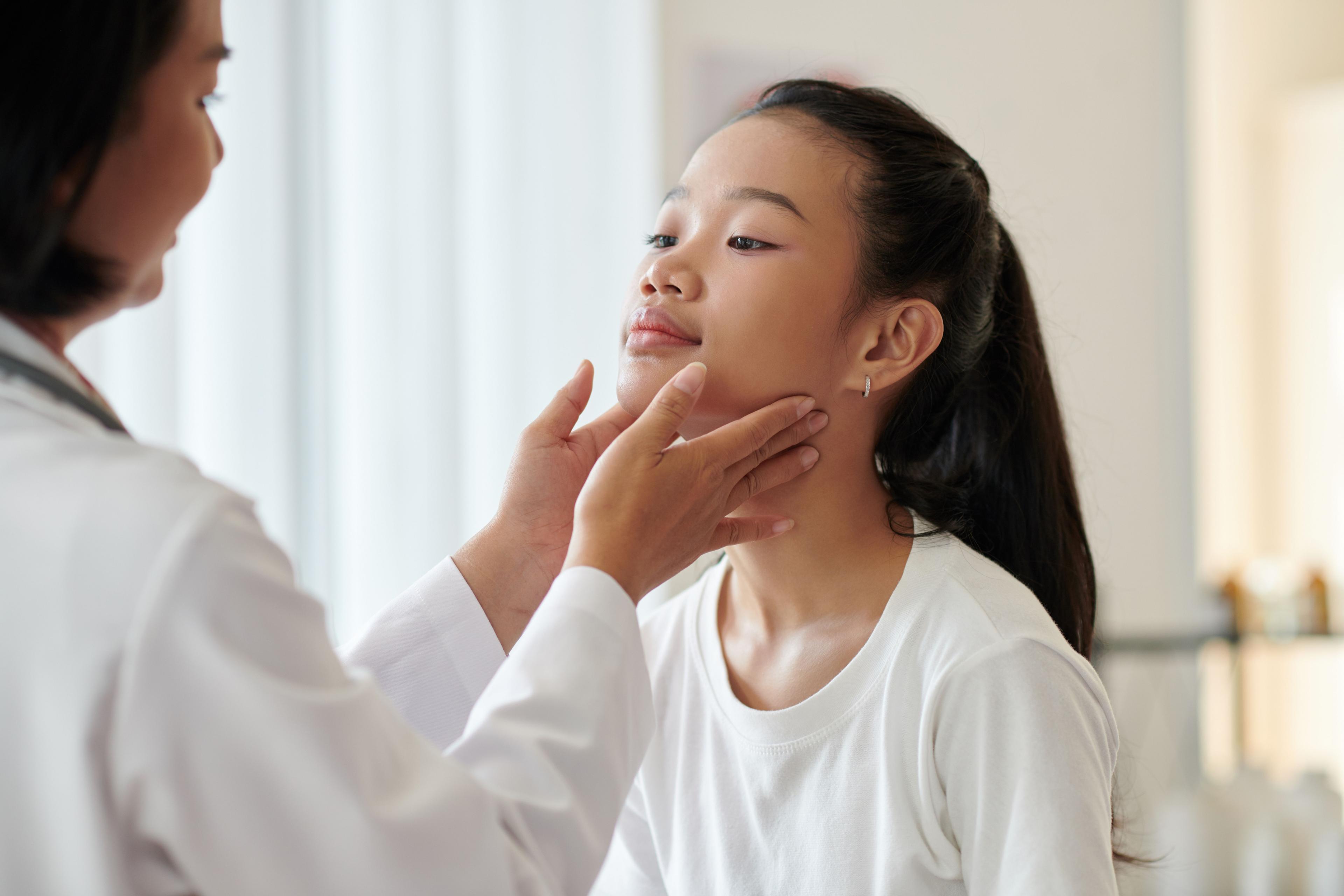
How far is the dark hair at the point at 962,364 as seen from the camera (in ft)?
3.82

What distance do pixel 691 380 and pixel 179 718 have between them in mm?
545

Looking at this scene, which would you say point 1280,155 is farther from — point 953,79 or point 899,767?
point 899,767

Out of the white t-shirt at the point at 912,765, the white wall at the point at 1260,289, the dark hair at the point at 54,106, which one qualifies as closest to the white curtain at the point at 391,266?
the white t-shirt at the point at 912,765

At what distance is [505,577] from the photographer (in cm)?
113

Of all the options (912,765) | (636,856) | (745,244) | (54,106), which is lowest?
(636,856)

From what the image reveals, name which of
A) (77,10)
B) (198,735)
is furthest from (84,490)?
(77,10)

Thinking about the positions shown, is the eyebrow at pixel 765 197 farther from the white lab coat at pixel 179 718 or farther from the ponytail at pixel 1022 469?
the white lab coat at pixel 179 718

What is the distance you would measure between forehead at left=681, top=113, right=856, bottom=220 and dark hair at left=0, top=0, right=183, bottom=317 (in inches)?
24.3

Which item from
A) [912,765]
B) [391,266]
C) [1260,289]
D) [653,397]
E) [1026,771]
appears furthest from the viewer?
[1260,289]

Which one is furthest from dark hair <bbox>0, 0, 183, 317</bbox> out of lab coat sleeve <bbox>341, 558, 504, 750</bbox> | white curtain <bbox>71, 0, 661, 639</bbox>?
white curtain <bbox>71, 0, 661, 639</bbox>

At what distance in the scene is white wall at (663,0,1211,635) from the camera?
2773 millimetres

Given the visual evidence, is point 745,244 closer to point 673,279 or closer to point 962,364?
point 673,279

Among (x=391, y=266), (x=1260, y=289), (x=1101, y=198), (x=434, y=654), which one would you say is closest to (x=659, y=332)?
(x=434, y=654)

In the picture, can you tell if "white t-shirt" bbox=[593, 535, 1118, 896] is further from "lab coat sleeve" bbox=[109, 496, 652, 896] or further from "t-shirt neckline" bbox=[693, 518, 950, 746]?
"lab coat sleeve" bbox=[109, 496, 652, 896]
